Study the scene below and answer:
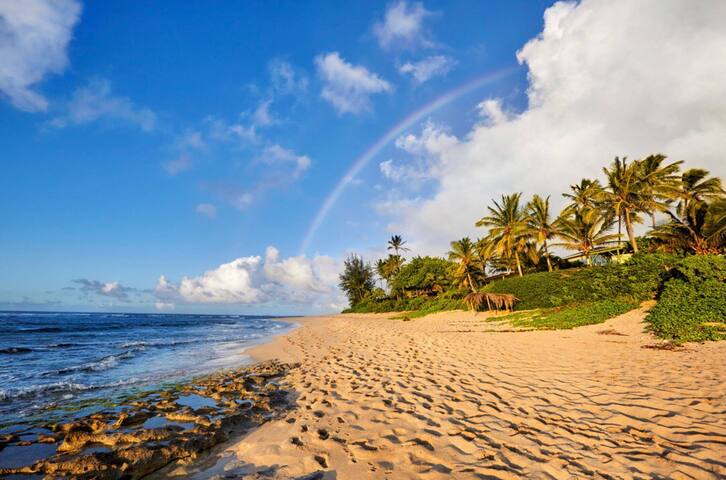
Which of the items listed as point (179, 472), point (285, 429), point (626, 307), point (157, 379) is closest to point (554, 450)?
point (285, 429)

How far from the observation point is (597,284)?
16.8 meters

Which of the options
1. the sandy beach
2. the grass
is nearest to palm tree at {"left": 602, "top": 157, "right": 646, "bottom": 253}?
the grass

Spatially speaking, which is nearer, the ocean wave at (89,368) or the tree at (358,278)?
the ocean wave at (89,368)

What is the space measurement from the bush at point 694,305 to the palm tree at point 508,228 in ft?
57.1

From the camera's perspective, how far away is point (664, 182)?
23.8 meters

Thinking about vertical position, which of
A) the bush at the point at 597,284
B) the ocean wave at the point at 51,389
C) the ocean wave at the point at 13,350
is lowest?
the ocean wave at the point at 13,350

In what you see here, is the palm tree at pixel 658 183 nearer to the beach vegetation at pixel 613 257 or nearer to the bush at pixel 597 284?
the beach vegetation at pixel 613 257

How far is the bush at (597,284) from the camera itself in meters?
14.4

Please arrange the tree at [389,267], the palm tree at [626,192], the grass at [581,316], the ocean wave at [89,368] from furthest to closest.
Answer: the tree at [389,267] < the palm tree at [626,192] < the grass at [581,316] < the ocean wave at [89,368]

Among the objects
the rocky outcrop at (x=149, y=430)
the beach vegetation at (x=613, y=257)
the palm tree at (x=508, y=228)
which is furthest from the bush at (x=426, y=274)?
the rocky outcrop at (x=149, y=430)

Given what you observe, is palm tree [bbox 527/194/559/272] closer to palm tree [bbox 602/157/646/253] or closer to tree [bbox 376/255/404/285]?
palm tree [bbox 602/157/646/253]

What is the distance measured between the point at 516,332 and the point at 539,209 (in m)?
19.4

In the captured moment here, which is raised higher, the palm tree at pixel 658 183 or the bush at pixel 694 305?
the palm tree at pixel 658 183

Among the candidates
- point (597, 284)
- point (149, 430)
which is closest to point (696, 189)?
point (597, 284)
